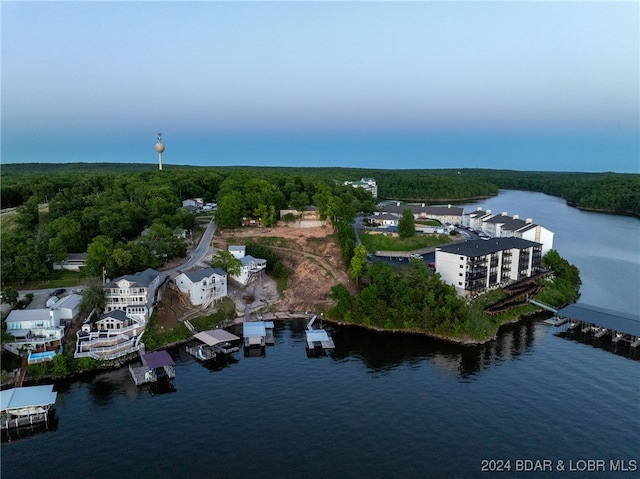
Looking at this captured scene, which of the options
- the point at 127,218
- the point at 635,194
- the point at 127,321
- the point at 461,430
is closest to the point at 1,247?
the point at 127,218

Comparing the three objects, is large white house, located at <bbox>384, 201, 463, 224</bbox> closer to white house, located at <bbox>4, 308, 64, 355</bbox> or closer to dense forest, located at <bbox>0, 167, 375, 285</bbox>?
dense forest, located at <bbox>0, 167, 375, 285</bbox>

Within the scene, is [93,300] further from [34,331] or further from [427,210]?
[427,210]

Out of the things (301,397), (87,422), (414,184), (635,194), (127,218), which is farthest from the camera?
(414,184)

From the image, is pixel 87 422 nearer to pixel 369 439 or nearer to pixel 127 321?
pixel 127 321

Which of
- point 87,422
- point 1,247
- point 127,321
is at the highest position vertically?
point 1,247

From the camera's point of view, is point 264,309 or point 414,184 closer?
point 264,309

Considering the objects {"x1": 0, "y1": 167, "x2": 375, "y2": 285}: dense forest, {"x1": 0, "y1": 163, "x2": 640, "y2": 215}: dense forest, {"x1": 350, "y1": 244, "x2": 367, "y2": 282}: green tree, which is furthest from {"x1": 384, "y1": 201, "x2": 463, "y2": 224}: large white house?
{"x1": 350, "y1": 244, "x2": 367, "y2": 282}: green tree

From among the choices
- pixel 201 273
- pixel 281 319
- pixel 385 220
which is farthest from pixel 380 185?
pixel 201 273

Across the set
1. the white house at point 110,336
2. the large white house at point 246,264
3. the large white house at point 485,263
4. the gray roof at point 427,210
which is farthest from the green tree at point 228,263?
the gray roof at point 427,210
